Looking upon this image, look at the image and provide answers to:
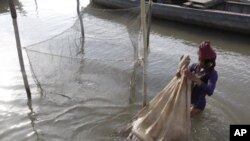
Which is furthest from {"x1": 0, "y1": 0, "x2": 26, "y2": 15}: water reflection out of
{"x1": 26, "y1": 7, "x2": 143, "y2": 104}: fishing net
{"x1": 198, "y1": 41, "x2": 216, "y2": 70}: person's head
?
{"x1": 198, "y1": 41, "x2": 216, "y2": 70}: person's head

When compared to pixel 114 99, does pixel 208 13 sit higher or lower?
higher

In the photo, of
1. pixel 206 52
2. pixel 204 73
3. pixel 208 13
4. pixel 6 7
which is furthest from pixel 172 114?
pixel 6 7

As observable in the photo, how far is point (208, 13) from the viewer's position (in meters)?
10.9

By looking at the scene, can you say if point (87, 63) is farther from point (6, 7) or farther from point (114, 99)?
point (6, 7)

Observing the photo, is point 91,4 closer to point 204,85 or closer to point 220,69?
point 220,69

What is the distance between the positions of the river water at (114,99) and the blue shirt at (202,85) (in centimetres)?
81

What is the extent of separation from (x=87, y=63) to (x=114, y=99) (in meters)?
1.82

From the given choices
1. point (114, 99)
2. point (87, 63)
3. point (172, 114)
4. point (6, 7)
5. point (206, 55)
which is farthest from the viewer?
point (6, 7)

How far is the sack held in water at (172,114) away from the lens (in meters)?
4.39

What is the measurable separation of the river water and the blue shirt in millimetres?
809

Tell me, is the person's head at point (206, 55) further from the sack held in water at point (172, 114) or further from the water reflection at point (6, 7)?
the water reflection at point (6, 7)

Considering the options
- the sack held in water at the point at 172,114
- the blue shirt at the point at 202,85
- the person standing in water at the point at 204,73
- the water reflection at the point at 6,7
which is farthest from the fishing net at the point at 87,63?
the water reflection at the point at 6,7

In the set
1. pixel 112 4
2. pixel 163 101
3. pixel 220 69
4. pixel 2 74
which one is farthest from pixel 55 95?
pixel 112 4

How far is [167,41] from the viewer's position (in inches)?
423
